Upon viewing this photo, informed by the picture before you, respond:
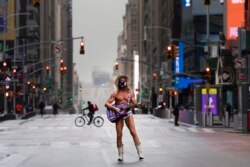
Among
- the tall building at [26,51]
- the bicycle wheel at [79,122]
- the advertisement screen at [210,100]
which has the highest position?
the tall building at [26,51]

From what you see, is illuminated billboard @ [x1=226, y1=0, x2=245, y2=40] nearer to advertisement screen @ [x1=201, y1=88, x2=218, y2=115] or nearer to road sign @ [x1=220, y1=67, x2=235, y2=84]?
road sign @ [x1=220, y1=67, x2=235, y2=84]

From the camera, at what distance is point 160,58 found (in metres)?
149

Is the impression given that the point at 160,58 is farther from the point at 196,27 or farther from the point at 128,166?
the point at 128,166

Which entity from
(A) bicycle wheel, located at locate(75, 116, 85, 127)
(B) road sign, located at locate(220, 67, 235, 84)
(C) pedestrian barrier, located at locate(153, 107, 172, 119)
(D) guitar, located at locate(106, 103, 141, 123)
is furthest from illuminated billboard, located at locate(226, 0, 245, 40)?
(D) guitar, located at locate(106, 103, 141, 123)

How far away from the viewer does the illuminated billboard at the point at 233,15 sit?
85562 millimetres

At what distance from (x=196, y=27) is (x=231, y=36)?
60.8 ft

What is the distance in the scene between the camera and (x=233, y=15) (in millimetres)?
85750

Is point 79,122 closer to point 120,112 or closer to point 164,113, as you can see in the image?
→ point 164,113

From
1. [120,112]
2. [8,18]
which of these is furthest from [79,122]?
[8,18]

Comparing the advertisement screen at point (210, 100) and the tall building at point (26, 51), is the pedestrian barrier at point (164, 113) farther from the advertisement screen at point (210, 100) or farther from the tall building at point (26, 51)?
the advertisement screen at point (210, 100)

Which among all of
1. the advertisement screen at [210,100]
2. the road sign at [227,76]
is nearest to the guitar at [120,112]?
the advertisement screen at [210,100]

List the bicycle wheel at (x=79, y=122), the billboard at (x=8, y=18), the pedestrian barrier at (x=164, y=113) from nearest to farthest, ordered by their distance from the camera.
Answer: the bicycle wheel at (x=79, y=122)
the pedestrian barrier at (x=164, y=113)
the billboard at (x=8, y=18)

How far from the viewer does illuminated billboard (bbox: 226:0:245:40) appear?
85.6 metres

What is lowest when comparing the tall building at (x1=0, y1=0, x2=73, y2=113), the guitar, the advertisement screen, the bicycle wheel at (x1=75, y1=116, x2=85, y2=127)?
the bicycle wheel at (x1=75, y1=116, x2=85, y2=127)
